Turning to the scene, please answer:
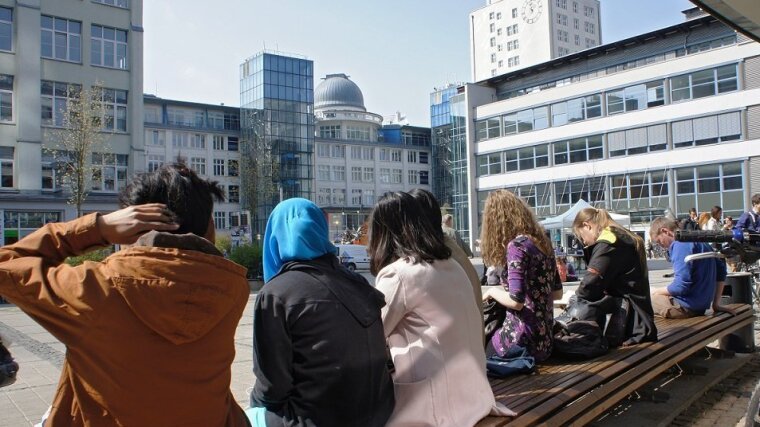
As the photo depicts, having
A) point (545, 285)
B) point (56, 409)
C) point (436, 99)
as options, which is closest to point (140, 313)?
point (56, 409)

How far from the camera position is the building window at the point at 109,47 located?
31469 millimetres

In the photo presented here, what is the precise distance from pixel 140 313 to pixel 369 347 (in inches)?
41.8

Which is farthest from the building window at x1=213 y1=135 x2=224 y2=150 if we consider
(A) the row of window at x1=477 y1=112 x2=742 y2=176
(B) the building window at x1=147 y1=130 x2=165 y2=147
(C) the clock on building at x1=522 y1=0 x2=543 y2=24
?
(C) the clock on building at x1=522 y1=0 x2=543 y2=24

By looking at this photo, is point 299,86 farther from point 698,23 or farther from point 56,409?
point 56,409

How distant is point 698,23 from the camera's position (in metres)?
44.7

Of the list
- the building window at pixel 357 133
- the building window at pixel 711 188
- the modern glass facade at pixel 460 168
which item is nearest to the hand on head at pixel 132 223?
the building window at pixel 711 188

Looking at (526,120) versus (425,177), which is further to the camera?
(425,177)

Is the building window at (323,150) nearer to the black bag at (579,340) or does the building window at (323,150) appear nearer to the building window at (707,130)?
the building window at (707,130)

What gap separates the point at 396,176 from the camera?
86.4 meters

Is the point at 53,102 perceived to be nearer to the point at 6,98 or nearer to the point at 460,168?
the point at 6,98

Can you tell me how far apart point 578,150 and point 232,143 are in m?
43.0

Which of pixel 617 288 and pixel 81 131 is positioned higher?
pixel 81 131

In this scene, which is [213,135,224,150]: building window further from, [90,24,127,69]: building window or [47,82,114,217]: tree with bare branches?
[47,82,114,217]: tree with bare branches

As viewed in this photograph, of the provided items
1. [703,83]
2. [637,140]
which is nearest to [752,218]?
[703,83]
